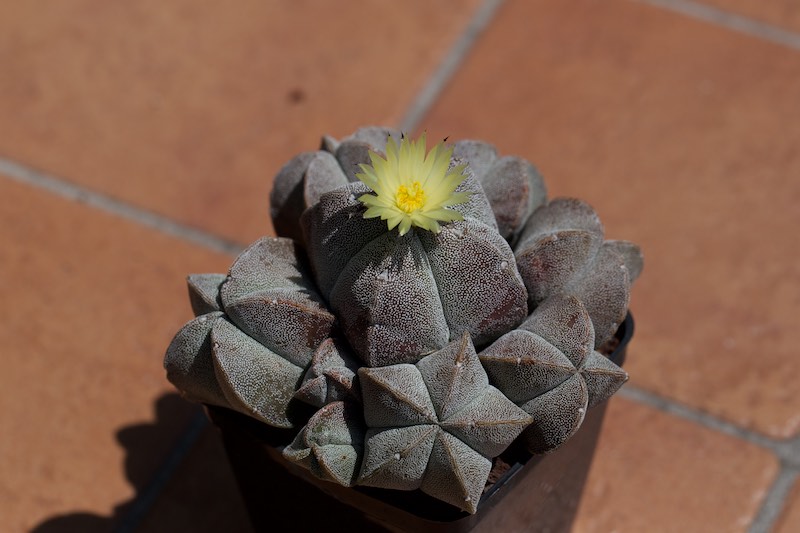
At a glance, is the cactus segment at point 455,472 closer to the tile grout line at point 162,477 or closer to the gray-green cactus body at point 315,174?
the gray-green cactus body at point 315,174

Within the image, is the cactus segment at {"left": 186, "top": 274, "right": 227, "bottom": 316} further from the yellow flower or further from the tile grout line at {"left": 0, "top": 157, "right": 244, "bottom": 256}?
the tile grout line at {"left": 0, "top": 157, "right": 244, "bottom": 256}

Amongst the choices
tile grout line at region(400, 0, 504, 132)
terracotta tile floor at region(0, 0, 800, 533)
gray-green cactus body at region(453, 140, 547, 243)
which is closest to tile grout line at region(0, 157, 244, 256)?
terracotta tile floor at region(0, 0, 800, 533)

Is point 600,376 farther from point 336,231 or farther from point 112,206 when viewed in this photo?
point 112,206

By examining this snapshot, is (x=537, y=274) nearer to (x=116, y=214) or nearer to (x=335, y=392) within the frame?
(x=335, y=392)

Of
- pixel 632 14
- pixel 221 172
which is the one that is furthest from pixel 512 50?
pixel 221 172

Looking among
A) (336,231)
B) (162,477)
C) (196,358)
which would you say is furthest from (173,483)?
(336,231)

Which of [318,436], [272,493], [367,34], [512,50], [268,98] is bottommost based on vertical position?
[272,493]
